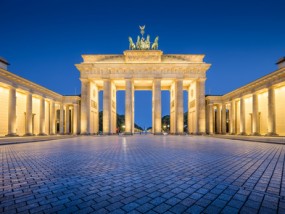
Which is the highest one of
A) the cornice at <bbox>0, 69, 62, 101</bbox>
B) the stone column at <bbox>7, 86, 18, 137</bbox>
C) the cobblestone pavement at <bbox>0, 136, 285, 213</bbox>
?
the cornice at <bbox>0, 69, 62, 101</bbox>

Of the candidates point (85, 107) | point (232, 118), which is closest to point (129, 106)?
point (85, 107)

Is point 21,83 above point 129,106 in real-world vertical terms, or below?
above

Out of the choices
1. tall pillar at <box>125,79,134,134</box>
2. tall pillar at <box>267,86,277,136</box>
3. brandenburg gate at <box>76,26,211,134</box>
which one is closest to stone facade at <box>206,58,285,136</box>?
tall pillar at <box>267,86,277,136</box>

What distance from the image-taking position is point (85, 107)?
3462 cm

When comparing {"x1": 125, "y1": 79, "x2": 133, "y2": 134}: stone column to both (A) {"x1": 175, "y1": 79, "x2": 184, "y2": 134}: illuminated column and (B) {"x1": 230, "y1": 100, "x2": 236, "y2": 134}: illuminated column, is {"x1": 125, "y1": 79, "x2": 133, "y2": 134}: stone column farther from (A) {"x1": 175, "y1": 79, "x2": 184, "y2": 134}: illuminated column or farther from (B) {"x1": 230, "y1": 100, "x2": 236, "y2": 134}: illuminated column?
(B) {"x1": 230, "y1": 100, "x2": 236, "y2": 134}: illuminated column

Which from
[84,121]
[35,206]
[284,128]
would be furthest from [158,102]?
[35,206]

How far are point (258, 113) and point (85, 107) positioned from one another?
115 feet

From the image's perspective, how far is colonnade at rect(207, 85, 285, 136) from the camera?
23.4 m

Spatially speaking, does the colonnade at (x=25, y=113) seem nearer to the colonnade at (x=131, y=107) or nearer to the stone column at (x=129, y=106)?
the colonnade at (x=131, y=107)

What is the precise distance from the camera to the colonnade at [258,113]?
23.4m

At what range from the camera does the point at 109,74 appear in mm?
34938

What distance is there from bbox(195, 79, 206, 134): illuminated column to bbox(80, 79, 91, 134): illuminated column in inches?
924

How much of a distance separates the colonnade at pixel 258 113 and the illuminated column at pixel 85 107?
89.3 ft

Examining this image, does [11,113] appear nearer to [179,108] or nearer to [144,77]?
[144,77]
